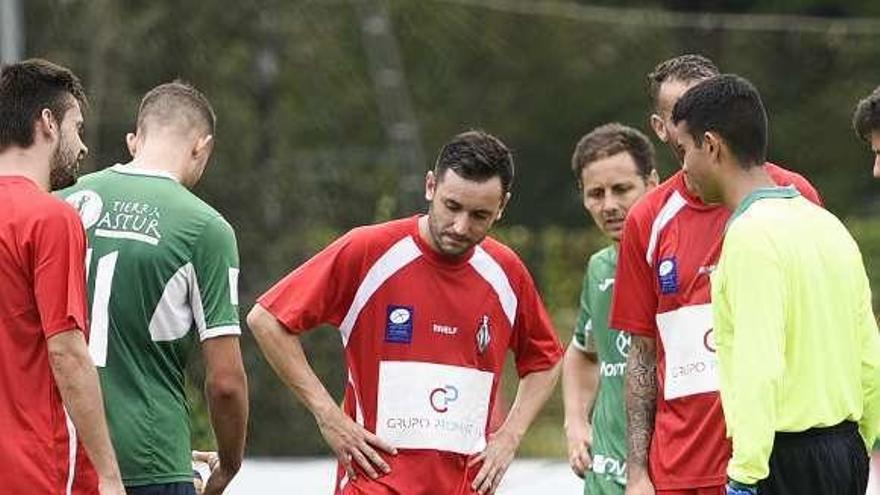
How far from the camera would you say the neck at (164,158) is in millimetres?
7961

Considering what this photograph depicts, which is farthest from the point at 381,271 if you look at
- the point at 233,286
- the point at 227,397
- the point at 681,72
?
the point at 681,72

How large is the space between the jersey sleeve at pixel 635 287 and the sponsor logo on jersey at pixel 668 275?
55 mm

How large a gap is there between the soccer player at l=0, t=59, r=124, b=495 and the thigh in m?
0.68

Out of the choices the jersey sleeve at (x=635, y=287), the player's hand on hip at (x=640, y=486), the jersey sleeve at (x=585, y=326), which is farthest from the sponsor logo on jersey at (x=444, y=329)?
the jersey sleeve at (x=585, y=326)

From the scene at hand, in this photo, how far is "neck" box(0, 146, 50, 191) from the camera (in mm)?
7020

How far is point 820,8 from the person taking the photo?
2978 centimetres

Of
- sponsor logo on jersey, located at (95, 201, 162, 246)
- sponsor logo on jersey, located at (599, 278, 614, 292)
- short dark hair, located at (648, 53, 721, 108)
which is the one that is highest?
short dark hair, located at (648, 53, 721, 108)

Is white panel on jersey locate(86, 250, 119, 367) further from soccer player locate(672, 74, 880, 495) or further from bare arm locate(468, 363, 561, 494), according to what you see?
soccer player locate(672, 74, 880, 495)

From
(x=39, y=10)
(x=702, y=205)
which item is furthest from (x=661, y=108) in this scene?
(x=39, y=10)

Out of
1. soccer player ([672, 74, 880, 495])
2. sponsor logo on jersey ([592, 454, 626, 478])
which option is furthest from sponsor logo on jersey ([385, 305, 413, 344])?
sponsor logo on jersey ([592, 454, 626, 478])

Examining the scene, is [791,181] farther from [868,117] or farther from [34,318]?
[34,318]

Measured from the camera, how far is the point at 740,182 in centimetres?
717

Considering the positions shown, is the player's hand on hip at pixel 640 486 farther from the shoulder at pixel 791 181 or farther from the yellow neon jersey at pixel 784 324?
the shoulder at pixel 791 181

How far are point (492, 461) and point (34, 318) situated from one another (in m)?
2.06
